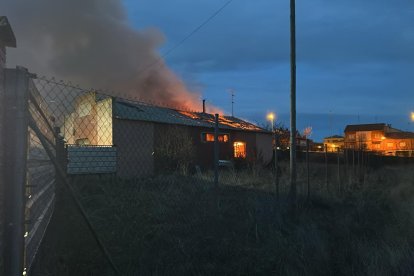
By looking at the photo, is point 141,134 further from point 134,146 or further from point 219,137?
point 219,137

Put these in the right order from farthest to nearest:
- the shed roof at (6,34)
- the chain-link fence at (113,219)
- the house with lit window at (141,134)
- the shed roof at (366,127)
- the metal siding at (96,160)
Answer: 1. the shed roof at (366,127)
2. the house with lit window at (141,134)
3. the metal siding at (96,160)
4. the chain-link fence at (113,219)
5. the shed roof at (6,34)

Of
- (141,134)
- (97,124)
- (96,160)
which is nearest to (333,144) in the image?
(141,134)

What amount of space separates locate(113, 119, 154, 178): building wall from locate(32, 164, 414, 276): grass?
39.8 ft

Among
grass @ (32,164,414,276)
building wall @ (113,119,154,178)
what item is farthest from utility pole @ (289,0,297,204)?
building wall @ (113,119,154,178)

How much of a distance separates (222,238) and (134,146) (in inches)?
690

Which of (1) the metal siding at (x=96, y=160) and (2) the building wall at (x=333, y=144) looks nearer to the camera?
(1) the metal siding at (x=96, y=160)

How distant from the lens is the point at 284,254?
545 centimetres

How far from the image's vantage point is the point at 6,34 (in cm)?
235

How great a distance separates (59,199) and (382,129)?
76212 mm

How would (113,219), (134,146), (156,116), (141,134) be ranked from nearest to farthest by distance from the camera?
(113,219)
(134,146)
(141,134)
(156,116)

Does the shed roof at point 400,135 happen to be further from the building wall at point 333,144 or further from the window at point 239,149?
the window at point 239,149

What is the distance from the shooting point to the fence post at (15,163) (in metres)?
2.54

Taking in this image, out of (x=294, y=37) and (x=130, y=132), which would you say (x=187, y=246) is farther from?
(x=130, y=132)

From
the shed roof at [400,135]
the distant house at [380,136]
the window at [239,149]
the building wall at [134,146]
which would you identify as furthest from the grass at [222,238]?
the shed roof at [400,135]
